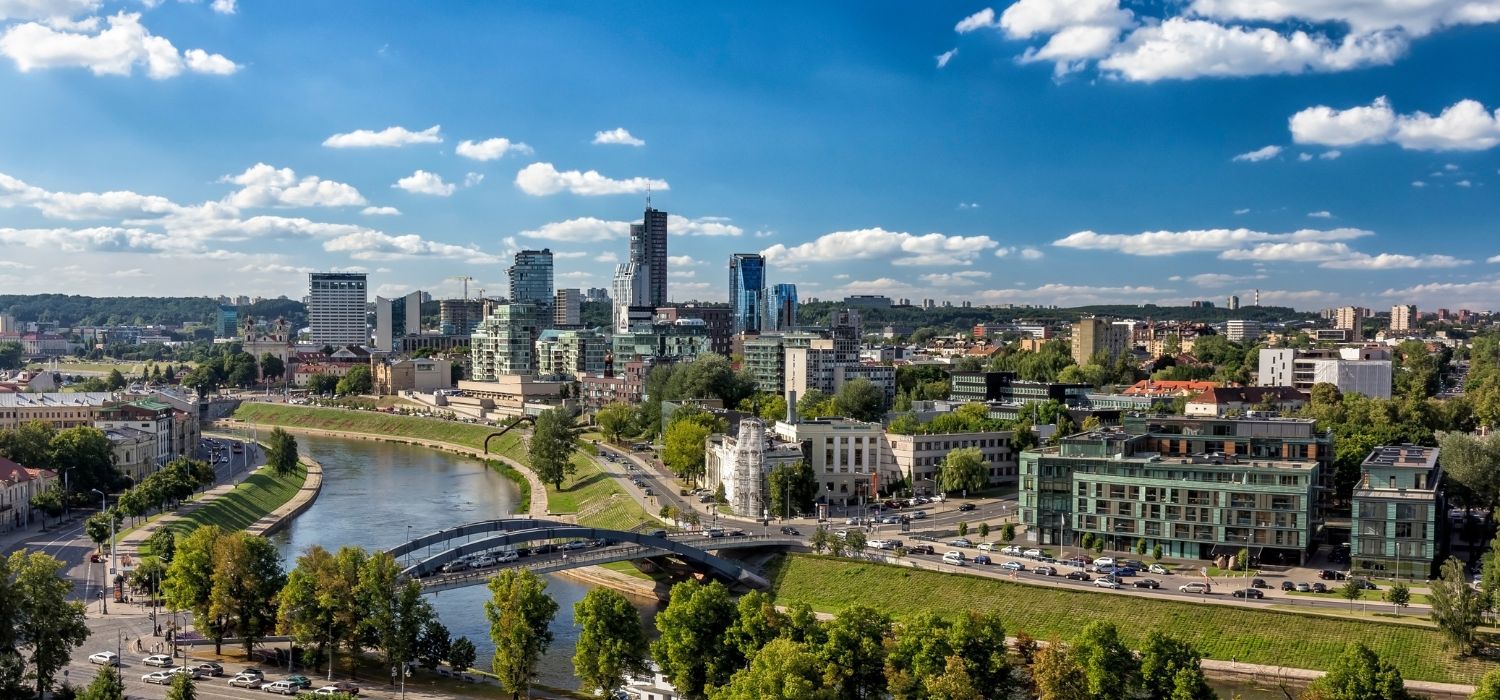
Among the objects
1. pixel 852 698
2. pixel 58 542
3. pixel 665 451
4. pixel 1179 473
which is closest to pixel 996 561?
pixel 1179 473

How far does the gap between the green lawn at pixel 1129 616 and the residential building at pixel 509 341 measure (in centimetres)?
8093

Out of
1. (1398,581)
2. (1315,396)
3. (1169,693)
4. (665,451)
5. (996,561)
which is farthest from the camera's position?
(1315,396)

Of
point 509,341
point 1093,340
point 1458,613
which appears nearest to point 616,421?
point 509,341

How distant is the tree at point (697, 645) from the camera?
89.5 ft

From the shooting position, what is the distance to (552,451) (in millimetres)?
63594

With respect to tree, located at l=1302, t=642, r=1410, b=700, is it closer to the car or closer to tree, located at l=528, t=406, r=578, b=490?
the car

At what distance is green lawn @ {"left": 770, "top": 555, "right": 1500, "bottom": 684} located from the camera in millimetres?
29312

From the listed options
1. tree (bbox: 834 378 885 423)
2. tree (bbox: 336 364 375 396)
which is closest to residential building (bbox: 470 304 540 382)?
tree (bbox: 336 364 375 396)

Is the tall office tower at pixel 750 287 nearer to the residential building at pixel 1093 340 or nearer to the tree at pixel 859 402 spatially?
the residential building at pixel 1093 340

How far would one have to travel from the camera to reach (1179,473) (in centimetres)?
3950

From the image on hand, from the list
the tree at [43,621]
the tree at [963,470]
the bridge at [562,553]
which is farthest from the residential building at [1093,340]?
the tree at [43,621]

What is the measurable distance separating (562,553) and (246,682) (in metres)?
11.5

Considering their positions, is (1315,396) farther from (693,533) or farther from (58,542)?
(58,542)

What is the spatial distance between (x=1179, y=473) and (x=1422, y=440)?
64.3ft
